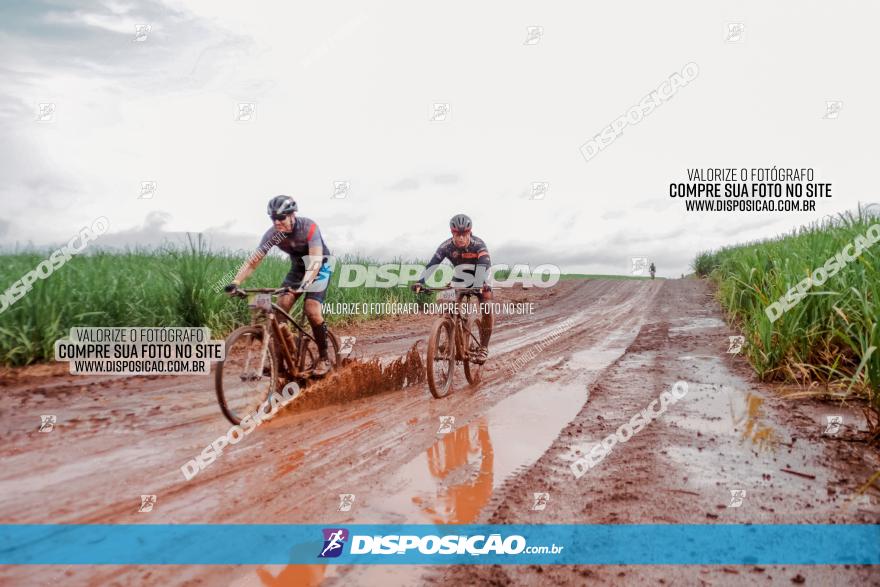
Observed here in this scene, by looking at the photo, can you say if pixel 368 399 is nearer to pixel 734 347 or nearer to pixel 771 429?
pixel 771 429

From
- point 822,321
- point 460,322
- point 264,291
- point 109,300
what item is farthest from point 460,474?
point 109,300

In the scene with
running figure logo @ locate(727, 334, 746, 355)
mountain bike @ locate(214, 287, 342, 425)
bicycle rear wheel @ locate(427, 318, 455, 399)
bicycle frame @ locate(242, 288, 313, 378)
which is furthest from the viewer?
running figure logo @ locate(727, 334, 746, 355)

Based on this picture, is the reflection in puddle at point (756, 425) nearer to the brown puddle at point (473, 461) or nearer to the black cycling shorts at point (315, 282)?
the brown puddle at point (473, 461)

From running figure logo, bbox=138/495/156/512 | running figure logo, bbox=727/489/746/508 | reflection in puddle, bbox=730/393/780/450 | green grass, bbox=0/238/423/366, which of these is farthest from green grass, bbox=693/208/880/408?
green grass, bbox=0/238/423/366

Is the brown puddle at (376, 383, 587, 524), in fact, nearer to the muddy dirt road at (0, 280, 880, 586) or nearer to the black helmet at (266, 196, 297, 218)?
the muddy dirt road at (0, 280, 880, 586)

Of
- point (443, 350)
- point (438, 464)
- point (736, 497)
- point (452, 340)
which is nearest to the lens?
point (736, 497)

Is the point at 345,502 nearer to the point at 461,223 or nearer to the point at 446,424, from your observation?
the point at 446,424

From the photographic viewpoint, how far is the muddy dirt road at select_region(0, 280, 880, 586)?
3.05 meters

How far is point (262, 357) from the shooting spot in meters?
5.86

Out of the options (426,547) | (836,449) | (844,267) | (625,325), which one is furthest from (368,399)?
(625,325)

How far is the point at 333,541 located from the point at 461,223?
5498 millimetres

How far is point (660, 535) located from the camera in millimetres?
3402

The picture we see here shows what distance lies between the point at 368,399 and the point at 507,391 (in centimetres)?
192

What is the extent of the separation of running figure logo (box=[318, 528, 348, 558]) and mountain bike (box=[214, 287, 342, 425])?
95.5 inches
